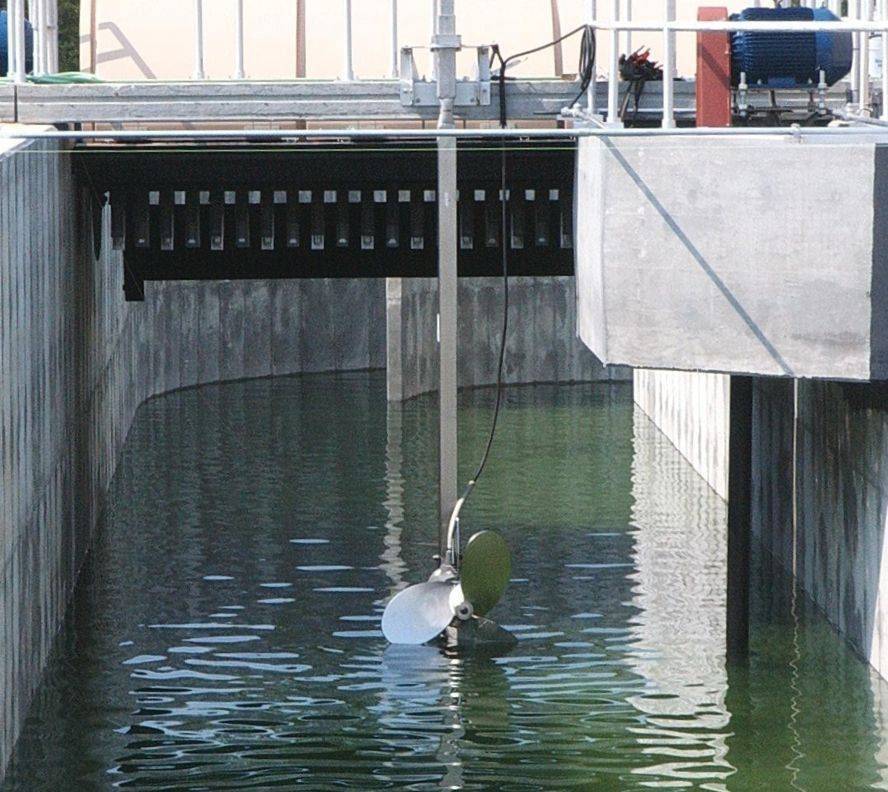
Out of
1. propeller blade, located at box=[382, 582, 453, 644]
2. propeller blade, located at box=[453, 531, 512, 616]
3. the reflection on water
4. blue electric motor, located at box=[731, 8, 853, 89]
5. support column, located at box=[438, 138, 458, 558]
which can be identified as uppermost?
blue electric motor, located at box=[731, 8, 853, 89]

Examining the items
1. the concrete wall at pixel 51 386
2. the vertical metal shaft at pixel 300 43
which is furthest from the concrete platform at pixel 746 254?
the vertical metal shaft at pixel 300 43

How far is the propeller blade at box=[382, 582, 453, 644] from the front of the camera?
16.4m

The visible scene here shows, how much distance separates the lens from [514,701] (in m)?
14.9

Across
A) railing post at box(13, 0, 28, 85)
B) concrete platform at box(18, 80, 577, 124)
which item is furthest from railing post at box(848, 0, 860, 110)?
railing post at box(13, 0, 28, 85)

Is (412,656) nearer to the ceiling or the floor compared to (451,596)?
nearer to the floor

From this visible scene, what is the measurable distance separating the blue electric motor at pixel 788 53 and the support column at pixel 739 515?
2441 millimetres

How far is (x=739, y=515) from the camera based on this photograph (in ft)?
52.5

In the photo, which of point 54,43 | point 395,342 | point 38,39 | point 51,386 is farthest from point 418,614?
point 395,342

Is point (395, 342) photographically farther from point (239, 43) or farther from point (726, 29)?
point (726, 29)

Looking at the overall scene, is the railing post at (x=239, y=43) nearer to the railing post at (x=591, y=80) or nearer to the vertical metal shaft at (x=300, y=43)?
the vertical metal shaft at (x=300, y=43)

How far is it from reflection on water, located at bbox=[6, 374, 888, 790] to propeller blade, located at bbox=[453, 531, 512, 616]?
53cm

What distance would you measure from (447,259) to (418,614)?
3067 millimetres

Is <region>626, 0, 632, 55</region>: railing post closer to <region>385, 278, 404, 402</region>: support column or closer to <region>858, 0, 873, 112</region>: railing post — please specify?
<region>858, 0, 873, 112</region>: railing post

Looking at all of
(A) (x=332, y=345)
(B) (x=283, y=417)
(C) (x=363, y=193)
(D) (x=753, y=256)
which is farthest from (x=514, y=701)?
(A) (x=332, y=345)
